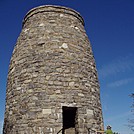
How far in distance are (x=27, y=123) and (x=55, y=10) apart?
4.20 metres

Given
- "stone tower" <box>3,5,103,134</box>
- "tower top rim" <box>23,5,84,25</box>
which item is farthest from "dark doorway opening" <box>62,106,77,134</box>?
"tower top rim" <box>23,5,84,25</box>

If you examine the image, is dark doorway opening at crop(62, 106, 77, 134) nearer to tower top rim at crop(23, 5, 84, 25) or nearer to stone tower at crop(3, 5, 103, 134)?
stone tower at crop(3, 5, 103, 134)

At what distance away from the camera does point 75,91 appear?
20.8 ft

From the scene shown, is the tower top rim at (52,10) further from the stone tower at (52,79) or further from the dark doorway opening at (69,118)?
the dark doorway opening at (69,118)

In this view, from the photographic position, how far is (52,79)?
631 centimetres

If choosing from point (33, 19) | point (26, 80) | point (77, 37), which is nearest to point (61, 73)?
point (26, 80)

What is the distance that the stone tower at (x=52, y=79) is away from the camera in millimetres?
5945

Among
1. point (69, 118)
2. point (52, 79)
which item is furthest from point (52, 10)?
point (69, 118)

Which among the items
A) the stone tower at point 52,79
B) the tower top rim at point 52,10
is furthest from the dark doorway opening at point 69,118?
the tower top rim at point 52,10

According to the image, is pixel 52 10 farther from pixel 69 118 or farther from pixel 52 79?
pixel 69 118

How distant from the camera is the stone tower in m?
5.95

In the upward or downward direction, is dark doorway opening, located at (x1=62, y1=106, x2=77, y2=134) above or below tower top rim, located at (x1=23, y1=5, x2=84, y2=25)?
below

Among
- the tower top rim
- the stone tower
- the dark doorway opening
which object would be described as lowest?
the dark doorway opening

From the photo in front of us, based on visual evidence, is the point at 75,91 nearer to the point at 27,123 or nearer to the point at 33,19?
the point at 27,123
